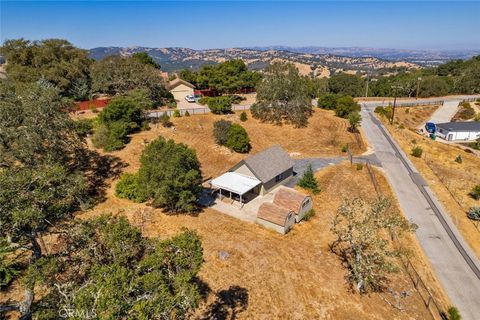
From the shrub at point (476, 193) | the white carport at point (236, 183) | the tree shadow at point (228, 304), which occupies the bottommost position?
the shrub at point (476, 193)

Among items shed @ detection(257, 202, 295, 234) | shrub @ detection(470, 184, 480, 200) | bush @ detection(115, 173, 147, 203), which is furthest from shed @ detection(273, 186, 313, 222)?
shrub @ detection(470, 184, 480, 200)

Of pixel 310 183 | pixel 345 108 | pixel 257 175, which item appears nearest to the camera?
pixel 257 175

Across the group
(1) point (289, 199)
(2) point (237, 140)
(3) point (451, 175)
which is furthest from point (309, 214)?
(3) point (451, 175)

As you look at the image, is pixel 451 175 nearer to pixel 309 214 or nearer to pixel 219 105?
pixel 309 214

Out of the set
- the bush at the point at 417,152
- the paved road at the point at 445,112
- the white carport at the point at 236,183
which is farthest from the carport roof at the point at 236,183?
the paved road at the point at 445,112

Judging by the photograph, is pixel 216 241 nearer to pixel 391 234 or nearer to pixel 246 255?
pixel 246 255

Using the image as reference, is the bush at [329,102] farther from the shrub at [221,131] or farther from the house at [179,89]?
the house at [179,89]

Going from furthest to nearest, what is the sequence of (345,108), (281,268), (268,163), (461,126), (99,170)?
(461,126) → (345,108) → (99,170) → (268,163) → (281,268)
